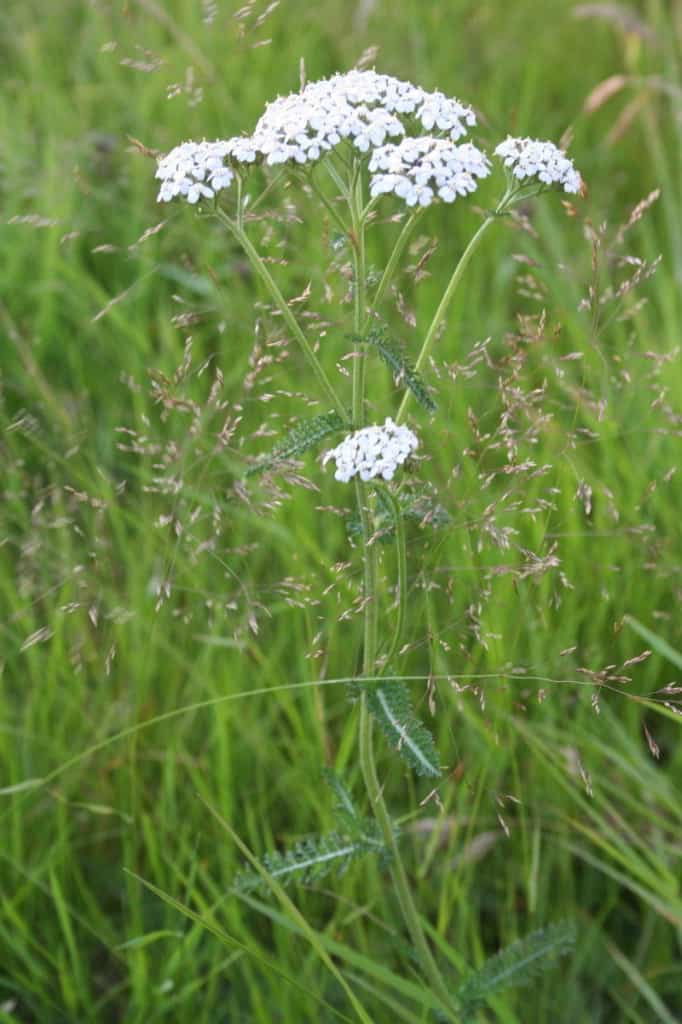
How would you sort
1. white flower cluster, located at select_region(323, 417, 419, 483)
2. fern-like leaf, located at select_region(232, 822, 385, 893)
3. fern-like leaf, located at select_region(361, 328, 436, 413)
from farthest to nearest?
fern-like leaf, located at select_region(232, 822, 385, 893) < fern-like leaf, located at select_region(361, 328, 436, 413) < white flower cluster, located at select_region(323, 417, 419, 483)

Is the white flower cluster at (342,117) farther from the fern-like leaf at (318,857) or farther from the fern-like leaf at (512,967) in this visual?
the fern-like leaf at (512,967)

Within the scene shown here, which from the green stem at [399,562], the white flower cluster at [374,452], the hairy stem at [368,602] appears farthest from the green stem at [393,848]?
the white flower cluster at [374,452]

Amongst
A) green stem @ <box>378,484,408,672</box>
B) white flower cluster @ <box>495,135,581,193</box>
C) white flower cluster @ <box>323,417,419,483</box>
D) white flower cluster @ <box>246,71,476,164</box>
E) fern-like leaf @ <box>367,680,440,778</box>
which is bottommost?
fern-like leaf @ <box>367,680,440,778</box>

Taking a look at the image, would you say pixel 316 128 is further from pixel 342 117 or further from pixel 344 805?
pixel 344 805

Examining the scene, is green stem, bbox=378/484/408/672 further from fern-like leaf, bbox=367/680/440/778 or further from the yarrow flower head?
the yarrow flower head

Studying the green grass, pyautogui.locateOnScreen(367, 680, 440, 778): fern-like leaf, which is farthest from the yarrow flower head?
pyautogui.locateOnScreen(367, 680, 440, 778): fern-like leaf

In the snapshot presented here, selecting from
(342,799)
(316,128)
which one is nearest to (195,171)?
(316,128)

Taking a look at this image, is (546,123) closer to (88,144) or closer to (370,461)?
(88,144)

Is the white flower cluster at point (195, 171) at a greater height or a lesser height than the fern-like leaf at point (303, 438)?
greater
